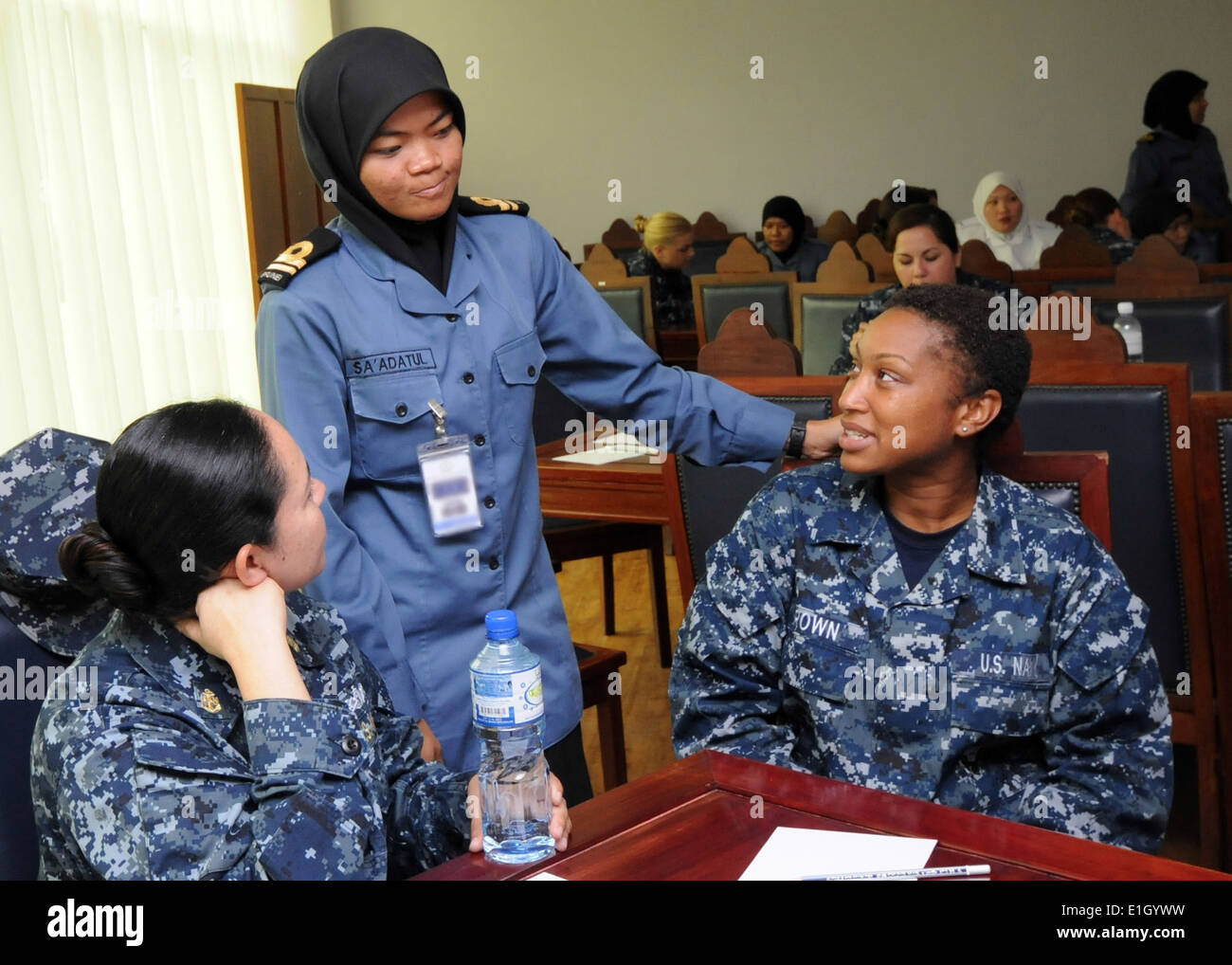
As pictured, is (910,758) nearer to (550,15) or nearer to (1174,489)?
(1174,489)

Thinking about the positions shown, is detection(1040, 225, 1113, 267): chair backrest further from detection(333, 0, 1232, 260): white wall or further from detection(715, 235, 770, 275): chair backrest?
detection(333, 0, 1232, 260): white wall

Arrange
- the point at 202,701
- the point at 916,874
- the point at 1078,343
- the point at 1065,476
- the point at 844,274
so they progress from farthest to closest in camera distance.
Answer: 1. the point at 844,274
2. the point at 1078,343
3. the point at 1065,476
4. the point at 202,701
5. the point at 916,874

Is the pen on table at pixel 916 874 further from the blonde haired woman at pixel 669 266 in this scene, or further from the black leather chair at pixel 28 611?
the blonde haired woman at pixel 669 266

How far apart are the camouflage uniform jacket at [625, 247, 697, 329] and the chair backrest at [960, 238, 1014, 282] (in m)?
1.72

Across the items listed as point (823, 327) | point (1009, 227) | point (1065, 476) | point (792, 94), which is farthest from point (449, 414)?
point (792, 94)

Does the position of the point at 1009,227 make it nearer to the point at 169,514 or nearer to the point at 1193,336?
the point at 1193,336

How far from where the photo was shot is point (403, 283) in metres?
1.66

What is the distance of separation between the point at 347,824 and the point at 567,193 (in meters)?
7.99

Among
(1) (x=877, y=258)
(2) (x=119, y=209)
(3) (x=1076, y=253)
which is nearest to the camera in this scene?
(2) (x=119, y=209)

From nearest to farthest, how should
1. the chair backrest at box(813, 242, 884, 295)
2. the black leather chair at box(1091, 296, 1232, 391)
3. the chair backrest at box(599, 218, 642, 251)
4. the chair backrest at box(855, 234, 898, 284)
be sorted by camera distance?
the black leather chair at box(1091, 296, 1232, 391) < the chair backrest at box(813, 242, 884, 295) < the chair backrest at box(855, 234, 898, 284) < the chair backrest at box(599, 218, 642, 251)

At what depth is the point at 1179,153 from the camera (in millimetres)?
7031

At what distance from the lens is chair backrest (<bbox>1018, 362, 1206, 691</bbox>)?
84.0 inches

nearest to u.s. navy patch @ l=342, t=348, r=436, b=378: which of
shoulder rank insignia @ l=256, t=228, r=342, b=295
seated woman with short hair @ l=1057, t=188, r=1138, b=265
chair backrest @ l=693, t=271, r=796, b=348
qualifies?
shoulder rank insignia @ l=256, t=228, r=342, b=295

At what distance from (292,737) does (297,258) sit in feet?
2.44
